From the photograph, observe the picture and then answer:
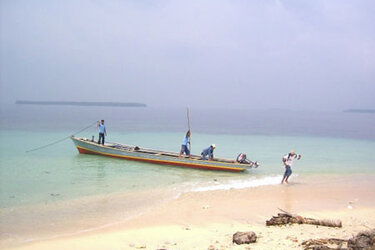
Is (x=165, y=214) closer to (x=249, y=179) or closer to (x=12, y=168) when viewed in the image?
(x=249, y=179)

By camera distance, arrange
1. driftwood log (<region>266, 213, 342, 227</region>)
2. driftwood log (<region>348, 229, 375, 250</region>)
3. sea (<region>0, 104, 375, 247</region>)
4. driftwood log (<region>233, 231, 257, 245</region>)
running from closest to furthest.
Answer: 1. driftwood log (<region>348, 229, 375, 250</region>)
2. driftwood log (<region>233, 231, 257, 245</region>)
3. driftwood log (<region>266, 213, 342, 227</region>)
4. sea (<region>0, 104, 375, 247</region>)

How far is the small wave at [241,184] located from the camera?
1568 cm

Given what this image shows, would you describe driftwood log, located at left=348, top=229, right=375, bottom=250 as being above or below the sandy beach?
above

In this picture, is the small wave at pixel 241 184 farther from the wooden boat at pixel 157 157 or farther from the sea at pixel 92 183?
the wooden boat at pixel 157 157

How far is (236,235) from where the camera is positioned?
839cm

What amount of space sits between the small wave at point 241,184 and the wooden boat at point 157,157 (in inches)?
61.1

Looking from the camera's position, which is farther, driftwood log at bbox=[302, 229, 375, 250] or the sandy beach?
the sandy beach

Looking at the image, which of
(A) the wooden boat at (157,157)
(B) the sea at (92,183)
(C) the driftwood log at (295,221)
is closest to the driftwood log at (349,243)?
(C) the driftwood log at (295,221)

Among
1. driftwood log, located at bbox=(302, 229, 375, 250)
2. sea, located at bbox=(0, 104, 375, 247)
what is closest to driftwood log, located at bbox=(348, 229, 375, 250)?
driftwood log, located at bbox=(302, 229, 375, 250)

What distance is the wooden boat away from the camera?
19.3 meters

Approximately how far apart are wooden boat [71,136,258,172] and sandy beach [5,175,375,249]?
3.79 meters

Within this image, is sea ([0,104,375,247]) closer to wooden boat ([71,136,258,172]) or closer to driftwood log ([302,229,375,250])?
wooden boat ([71,136,258,172])

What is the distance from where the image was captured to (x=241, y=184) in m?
16.6

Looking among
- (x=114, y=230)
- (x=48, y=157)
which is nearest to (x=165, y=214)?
(x=114, y=230)
